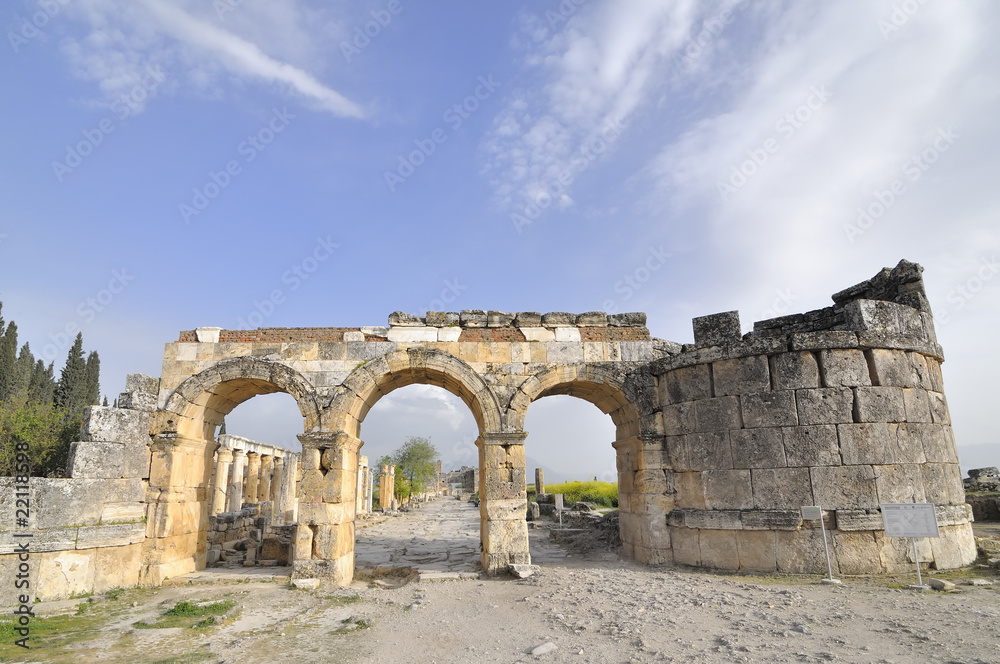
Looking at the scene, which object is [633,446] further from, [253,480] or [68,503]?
[253,480]

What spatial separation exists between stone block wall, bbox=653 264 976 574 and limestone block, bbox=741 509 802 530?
0.05 feet

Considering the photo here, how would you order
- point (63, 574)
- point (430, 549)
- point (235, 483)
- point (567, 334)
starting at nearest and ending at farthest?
1. point (63, 574)
2. point (567, 334)
3. point (430, 549)
4. point (235, 483)

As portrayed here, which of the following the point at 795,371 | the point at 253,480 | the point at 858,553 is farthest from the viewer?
the point at 253,480

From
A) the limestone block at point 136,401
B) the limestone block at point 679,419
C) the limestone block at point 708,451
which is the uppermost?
the limestone block at point 136,401

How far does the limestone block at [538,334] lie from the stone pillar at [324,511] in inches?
138

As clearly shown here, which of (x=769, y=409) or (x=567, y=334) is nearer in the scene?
(x=769, y=409)

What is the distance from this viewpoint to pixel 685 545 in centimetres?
879

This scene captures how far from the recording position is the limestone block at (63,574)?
7559 millimetres

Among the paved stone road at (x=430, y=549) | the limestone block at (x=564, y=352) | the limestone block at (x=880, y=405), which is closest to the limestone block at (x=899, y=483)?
the limestone block at (x=880, y=405)

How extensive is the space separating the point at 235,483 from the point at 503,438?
503 inches

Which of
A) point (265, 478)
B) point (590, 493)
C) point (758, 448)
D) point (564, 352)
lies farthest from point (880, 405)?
point (265, 478)

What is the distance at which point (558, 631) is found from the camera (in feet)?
19.2

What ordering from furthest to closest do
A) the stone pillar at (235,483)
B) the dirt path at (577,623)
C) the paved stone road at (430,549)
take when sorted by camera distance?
the stone pillar at (235,483)
the paved stone road at (430,549)
the dirt path at (577,623)

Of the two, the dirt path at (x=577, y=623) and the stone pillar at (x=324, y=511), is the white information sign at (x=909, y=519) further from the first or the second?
the stone pillar at (x=324, y=511)
